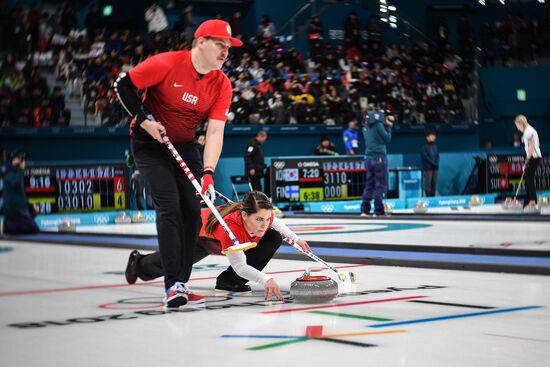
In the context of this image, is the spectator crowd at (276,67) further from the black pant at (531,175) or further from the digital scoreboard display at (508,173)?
the black pant at (531,175)

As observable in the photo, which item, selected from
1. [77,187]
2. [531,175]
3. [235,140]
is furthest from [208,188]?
[235,140]

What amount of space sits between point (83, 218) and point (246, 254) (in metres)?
13.4

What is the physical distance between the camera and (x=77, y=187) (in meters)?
20.6

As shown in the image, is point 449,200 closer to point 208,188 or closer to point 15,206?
point 15,206

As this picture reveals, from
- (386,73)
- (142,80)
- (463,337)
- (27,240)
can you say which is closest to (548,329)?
(463,337)

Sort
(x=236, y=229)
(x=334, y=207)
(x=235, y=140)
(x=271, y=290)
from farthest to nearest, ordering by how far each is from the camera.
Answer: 1. (x=235, y=140)
2. (x=334, y=207)
3. (x=236, y=229)
4. (x=271, y=290)

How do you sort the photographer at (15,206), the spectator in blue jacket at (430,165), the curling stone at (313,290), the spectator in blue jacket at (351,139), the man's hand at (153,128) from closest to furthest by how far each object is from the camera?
the curling stone at (313,290)
the man's hand at (153,128)
the photographer at (15,206)
the spectator in blue jacket at (430,165)
the spectator in blue jacket at (351,139)

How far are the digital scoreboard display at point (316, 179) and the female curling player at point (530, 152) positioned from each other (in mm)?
4532

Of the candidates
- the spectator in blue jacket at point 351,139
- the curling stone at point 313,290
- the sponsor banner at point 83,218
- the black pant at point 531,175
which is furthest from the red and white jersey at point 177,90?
the spectator in blue jacket at point 351,139

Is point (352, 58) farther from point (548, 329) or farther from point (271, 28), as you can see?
point (548, 329)

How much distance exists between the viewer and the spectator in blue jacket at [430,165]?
86.2 feet

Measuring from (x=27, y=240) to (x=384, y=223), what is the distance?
6.39 m

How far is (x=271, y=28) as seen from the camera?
104 feet

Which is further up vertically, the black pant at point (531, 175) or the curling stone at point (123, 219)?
the black pant at point (531, 175)
